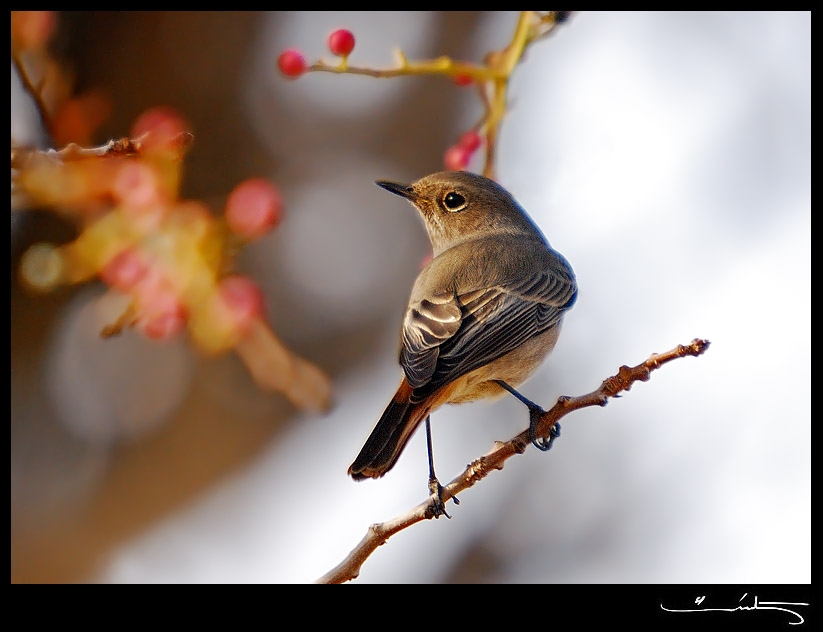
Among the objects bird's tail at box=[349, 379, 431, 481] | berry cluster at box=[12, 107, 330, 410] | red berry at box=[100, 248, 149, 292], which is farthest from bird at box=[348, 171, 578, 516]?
red berry at box=[100, 248, 149, 292]

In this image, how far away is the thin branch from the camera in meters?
1.95

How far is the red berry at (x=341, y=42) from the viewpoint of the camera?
90.4 inches

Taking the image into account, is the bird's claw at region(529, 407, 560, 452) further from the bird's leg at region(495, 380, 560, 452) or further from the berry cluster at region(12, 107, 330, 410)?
the berry cluster at region(12, 107, 330, 410)

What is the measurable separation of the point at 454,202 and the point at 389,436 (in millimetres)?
1475

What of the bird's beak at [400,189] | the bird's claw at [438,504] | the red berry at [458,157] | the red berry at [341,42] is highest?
the bird's beak at [400,189]

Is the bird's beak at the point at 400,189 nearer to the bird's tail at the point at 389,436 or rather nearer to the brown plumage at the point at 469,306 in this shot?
the brown plumage at the point at 469,306

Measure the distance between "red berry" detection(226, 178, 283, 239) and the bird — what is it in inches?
22.4

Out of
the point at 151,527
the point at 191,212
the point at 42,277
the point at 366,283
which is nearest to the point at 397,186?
the point at 366,283

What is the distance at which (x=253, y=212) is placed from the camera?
238 centimetres

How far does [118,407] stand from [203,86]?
1.42m

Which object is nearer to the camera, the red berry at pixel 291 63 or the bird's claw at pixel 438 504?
the bird's claw at pixel 438 504

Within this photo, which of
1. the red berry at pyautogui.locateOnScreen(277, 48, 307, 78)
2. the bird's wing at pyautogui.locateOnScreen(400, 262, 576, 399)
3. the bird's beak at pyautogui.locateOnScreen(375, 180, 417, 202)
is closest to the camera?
the red berry at pyautogui.locateOnScreen(277, 48, 307, 78)

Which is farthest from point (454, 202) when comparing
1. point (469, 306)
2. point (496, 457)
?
point (496, 457)

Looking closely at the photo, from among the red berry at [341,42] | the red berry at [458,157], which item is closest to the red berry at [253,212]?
the red berry at [341,42]
